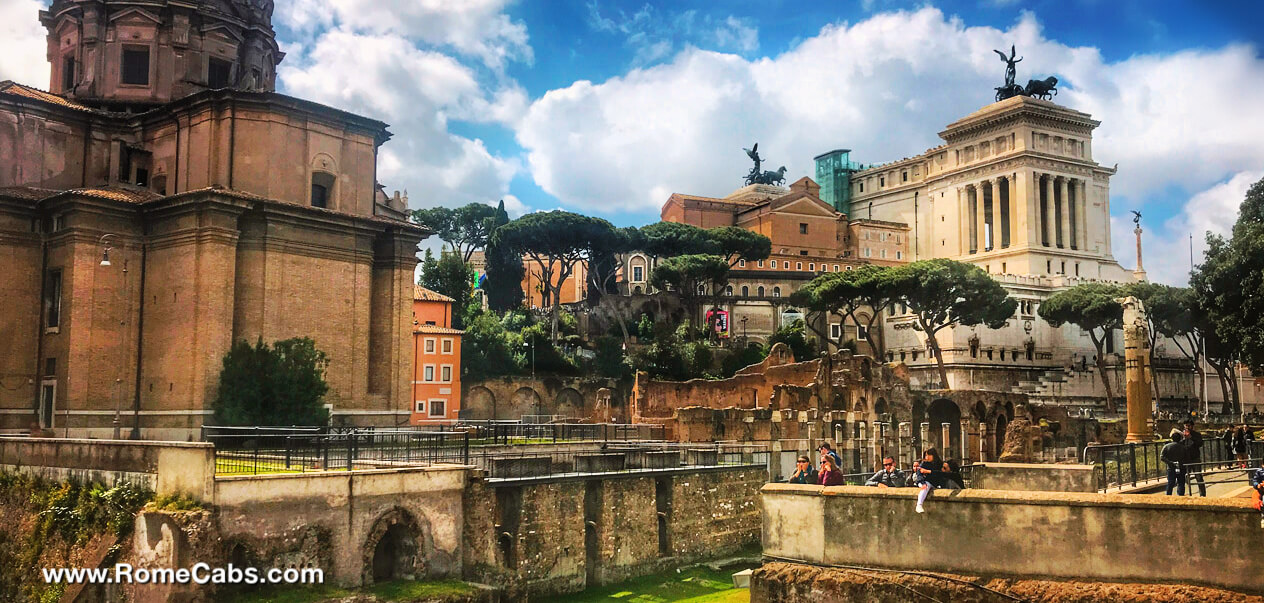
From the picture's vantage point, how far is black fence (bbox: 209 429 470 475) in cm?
2100

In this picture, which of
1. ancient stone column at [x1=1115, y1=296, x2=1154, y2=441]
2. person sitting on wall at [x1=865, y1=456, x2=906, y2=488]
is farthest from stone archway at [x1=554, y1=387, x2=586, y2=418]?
person sitting on wall at [x1=865, y1=456, x2=906, y2=488]

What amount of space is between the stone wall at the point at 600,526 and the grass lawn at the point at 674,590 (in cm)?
35

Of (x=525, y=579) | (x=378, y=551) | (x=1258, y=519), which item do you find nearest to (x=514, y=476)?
(x=525, y=579)

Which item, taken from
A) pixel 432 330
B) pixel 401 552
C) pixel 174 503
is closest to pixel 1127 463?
pixel 401 552

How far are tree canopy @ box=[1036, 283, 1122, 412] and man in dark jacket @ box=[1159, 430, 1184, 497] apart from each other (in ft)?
183

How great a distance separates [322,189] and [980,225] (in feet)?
242

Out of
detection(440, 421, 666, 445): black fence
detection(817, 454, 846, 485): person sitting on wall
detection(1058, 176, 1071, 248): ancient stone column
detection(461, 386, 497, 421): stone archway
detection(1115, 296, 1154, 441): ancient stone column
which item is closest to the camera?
detection(817, 454, 846, 485): person sitting on wall

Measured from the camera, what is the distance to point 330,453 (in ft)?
77.0

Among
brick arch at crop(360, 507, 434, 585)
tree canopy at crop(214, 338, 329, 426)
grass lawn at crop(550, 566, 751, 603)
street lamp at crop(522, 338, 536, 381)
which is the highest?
street lamp at crop(522, 338, 536, 381)

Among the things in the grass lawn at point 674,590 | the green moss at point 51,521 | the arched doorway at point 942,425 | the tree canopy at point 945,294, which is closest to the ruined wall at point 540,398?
the arched doorway at point 942,425

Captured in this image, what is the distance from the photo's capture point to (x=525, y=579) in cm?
2381

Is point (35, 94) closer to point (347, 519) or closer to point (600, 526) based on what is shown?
point (347, 519)

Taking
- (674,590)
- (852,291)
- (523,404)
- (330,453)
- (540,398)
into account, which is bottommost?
(674,590)

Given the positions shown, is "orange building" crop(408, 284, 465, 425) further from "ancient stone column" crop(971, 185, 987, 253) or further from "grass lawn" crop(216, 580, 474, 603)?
"ancient stone column" crop(971, 185, 987, 253)
